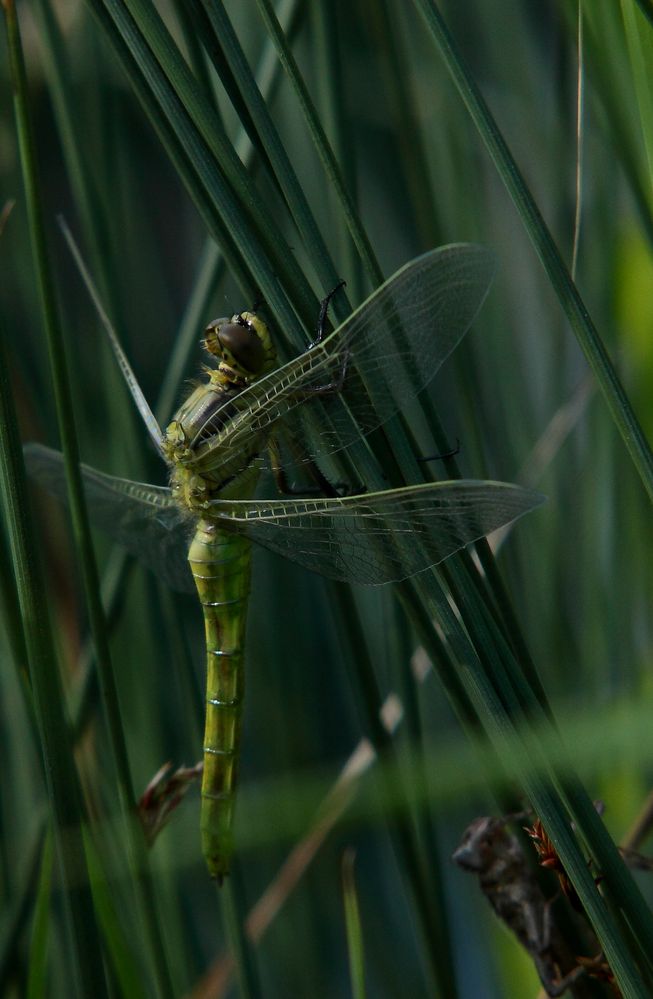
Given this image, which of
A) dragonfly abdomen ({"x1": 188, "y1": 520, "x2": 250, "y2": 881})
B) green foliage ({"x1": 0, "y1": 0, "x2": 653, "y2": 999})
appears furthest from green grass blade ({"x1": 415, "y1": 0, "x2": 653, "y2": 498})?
dragonfly abdomen ({"x1": 188, "y1": 520, "x2": 250, "y2": 881})

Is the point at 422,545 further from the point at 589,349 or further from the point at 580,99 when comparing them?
the point at 580,99

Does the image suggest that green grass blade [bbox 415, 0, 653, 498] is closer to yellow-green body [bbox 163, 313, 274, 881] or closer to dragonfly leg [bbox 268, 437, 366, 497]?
dragonfly leg [bbox 268, 437, 366, 497]

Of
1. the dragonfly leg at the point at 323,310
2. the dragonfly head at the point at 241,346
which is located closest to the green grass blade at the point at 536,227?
the dragonfly leg at the point at 323,310

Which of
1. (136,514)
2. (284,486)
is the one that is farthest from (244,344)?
(136,514)

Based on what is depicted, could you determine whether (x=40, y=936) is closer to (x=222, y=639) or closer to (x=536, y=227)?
(x=222, y=639)

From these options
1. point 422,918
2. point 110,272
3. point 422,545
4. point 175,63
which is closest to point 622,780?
point 422,918
